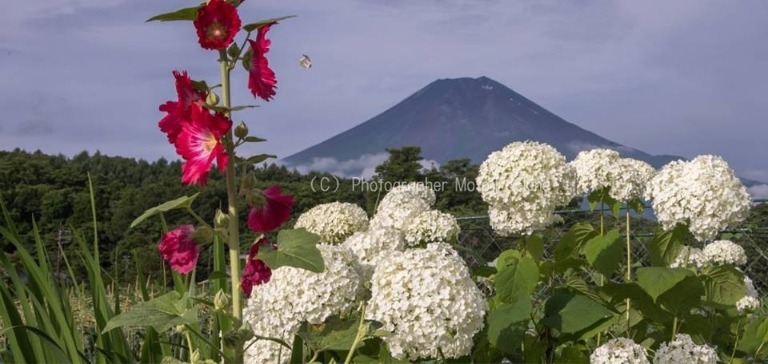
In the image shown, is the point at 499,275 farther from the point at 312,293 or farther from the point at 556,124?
the point at 556,124

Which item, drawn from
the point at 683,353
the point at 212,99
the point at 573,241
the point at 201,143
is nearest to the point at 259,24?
the point at 212,99

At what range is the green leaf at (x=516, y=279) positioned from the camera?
8.95 ft

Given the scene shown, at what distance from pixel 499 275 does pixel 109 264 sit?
1811cm

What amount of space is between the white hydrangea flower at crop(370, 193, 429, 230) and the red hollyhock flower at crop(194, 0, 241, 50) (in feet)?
5.20

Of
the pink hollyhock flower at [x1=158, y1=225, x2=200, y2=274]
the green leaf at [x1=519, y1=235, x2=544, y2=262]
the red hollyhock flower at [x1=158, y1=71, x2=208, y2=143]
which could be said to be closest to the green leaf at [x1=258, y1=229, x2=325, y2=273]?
the pink hollyhock flower at [x1=158, y1=225, x2=200, y2=274]

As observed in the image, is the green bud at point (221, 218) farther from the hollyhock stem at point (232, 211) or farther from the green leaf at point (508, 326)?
the green leaf at point (508, 326)

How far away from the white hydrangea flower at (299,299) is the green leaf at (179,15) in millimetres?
920

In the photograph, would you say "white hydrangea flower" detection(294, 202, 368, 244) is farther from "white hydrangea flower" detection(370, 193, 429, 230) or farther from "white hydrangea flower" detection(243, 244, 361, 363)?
"white hydrangea flower" detection(243, 244, 361, 363)

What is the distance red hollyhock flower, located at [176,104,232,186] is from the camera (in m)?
1.90

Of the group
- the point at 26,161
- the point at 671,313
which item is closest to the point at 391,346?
the point at 671,313

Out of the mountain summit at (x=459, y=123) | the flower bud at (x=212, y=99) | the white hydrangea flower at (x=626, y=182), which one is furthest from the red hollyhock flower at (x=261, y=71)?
the mountain summit at (x=459, y=123)

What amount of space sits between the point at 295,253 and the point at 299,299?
614 millimetres

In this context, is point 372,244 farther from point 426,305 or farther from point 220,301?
point 220,301

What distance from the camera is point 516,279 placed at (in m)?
2.77
